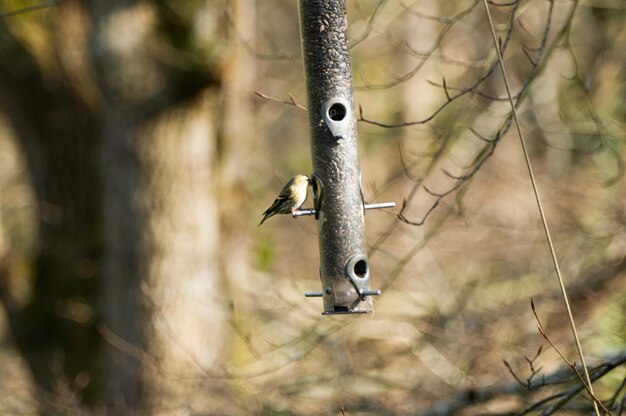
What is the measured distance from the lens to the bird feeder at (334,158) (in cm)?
449

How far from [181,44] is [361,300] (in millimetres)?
3786

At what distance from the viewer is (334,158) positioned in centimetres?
449

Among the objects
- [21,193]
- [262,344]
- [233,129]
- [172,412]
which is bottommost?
[21,193]

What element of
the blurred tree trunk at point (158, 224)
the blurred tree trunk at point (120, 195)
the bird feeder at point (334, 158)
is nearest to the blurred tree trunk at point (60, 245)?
the blurred tree trunk at point (120, 195)

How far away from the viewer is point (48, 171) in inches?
354

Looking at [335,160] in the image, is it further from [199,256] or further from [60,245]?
[60,245]

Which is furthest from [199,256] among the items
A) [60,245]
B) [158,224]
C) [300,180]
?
[300,180]

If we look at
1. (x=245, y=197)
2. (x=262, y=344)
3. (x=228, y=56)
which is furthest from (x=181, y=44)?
(x=262, y=344)

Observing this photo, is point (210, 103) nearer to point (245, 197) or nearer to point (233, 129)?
point (233, 129)

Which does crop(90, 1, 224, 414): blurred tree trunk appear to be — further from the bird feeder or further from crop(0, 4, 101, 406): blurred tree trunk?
the bird feeder

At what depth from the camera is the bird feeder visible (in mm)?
4492

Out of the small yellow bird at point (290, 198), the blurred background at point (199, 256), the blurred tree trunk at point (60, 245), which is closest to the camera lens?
the small yellow bird at point (290, 198)

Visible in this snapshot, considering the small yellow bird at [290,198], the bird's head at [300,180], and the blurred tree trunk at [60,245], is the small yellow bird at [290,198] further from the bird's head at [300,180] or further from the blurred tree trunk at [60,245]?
the blurred tree trunk at [60,245]

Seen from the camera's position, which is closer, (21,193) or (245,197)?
(245,197)
